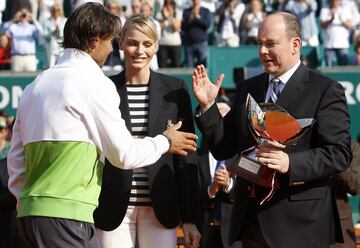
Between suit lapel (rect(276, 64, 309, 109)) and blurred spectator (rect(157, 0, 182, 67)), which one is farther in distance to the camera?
blurred spectator (rect(157, 0, 182, 67))

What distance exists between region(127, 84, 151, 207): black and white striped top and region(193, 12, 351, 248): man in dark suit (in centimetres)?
37

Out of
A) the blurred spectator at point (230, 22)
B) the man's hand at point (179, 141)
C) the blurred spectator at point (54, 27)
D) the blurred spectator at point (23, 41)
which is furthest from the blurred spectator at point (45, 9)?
the man's hand at point (179, 141)

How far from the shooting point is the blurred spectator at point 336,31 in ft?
57.8

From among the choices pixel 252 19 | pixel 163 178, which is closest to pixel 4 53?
pixel 252 19

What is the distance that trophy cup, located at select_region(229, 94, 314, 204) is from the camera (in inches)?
202

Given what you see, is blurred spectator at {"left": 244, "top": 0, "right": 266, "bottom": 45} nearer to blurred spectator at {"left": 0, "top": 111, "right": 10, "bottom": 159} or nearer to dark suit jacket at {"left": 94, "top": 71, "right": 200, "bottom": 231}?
blurred spectator at {"left": 0, "top": 111, "right": 10, "bottom": 159}

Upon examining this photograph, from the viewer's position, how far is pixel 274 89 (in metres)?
5.64

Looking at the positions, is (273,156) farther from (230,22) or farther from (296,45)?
(230,22)

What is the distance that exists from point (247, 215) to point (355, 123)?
889cm

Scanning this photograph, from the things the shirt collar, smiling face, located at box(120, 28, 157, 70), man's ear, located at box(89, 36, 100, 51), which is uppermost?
man's ear, located at box(89, 36, 100, 51)

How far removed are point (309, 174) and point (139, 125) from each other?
1136mm

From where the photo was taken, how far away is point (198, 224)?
19.2ft

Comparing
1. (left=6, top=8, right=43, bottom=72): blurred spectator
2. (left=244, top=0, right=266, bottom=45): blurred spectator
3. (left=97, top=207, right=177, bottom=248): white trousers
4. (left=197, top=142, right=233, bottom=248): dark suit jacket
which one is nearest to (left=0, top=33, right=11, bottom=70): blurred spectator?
(left=6, top=8, right=43, bottom=72): blurred spectator

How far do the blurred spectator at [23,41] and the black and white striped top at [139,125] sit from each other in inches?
448
